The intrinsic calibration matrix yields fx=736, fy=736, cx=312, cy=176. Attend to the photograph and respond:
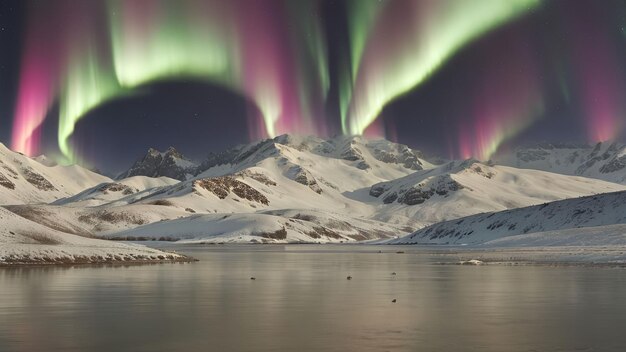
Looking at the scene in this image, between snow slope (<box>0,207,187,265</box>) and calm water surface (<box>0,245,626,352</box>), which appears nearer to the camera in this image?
calm water surface (<box>0,245,626,352</box>)

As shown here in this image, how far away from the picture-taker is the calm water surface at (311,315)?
74.4 ft

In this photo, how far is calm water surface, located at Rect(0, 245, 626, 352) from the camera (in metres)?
22.7

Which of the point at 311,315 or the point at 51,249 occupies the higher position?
the point at 51,249

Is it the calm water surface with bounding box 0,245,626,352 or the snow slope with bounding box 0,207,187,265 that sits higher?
the snow slope with bounding box 0,207,187,265

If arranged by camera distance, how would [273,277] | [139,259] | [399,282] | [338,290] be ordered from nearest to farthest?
[338,290], [399,282], [273,277], [139,259]

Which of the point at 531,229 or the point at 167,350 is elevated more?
the point at 531,229

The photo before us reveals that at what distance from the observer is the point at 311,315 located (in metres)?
30.8

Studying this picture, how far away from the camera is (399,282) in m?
52.8

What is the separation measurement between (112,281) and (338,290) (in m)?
16.8

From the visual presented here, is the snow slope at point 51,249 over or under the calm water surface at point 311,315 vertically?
over

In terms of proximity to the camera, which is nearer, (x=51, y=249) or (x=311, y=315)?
(x=311, y=315)

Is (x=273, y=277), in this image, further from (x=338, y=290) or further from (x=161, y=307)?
(x=161, y=307)

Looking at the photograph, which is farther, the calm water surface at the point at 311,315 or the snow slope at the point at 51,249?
the snow slope at the point at 51,249

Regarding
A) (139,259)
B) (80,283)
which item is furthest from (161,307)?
(139,259)
